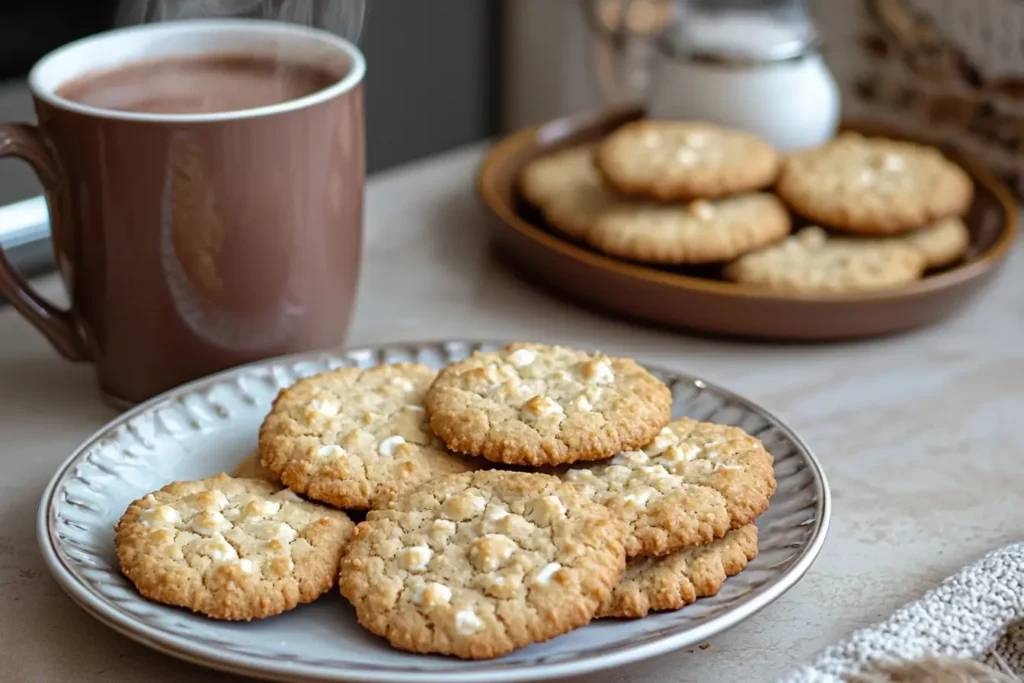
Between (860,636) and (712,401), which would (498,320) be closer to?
(712,401)

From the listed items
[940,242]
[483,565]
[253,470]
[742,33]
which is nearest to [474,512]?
[483,565]

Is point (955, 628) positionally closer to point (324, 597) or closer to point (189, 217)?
point (324, 597)

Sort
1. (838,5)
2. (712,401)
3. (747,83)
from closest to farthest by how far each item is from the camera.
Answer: (712,401) < (747,83) < (838,5)

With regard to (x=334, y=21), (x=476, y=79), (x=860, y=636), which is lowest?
(x=476, y=79)

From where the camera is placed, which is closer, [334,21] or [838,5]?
[334,21]

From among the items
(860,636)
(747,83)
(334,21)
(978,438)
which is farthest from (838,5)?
(860,636)

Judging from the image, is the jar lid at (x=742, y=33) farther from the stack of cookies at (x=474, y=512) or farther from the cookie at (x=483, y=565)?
the cookie at (x=483, y=565)
